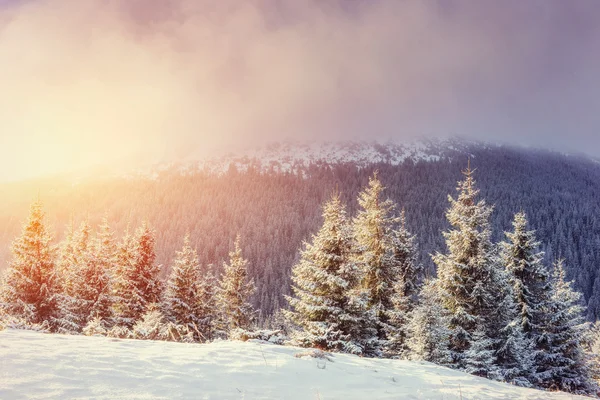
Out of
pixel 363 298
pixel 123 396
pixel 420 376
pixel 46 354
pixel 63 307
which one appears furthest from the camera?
pixel 63 307

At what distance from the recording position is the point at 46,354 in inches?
216

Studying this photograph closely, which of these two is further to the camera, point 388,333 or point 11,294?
point 11,294

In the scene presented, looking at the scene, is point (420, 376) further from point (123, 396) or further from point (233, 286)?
point (233, 286)

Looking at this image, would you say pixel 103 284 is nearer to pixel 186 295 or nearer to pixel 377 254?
pixel 186 295

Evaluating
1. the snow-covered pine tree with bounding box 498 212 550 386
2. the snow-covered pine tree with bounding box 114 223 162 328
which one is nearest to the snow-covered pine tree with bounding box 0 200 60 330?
the snow-covered pine tree with bounding box 114 223 162 328

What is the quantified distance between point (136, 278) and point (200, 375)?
22542 millimetres

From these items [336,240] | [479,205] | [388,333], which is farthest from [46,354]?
[479,205]

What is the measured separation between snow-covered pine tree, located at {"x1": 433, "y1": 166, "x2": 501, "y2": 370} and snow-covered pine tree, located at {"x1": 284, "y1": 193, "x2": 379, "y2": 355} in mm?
4601

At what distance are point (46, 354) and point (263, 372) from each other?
3717 mm

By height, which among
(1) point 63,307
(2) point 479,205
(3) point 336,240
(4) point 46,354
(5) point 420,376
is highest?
(2) point 479,205

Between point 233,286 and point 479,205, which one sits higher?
point 479,205

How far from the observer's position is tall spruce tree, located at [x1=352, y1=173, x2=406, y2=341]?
20.0m

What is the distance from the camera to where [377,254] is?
2084 centimetres

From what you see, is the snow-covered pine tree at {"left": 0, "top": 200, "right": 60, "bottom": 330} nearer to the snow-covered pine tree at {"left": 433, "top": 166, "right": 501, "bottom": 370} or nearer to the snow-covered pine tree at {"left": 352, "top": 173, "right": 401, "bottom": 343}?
the snow-covered pine tree at {"left": 352, "top": 173, "right": 401, "bottom": 343}
